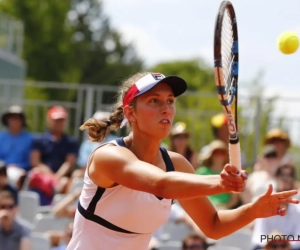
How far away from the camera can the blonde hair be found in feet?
16.5

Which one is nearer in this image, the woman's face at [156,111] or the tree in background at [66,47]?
the woman's face at [156,111]

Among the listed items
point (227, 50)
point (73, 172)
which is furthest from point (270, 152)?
point (227, 50)

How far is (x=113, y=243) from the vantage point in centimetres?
485

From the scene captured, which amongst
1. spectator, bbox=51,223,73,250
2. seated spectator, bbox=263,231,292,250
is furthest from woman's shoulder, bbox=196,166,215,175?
seated spectator, bbox=263,231,292,250

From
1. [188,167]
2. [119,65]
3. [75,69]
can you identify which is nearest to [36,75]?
[75,69]

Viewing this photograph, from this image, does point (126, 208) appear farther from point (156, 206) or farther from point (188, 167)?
point (188, 167)

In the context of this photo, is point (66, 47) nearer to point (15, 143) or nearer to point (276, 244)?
point (15, 143)

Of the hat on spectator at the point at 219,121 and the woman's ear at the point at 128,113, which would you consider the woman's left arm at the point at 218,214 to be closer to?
the woman's ear at the point at 128,113

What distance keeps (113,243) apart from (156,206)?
324mm

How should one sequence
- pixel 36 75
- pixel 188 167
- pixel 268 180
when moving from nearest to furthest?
1. pixel 188 167
2. pixel 268 180
3. pixel 36 75

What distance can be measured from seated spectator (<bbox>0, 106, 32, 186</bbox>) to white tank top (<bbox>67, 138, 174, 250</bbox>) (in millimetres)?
6450

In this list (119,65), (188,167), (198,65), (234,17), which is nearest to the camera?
(234,17)

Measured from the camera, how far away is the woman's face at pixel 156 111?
15.4 feet

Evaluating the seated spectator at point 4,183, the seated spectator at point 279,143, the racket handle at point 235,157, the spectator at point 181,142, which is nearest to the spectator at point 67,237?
the seated spectator at point 4,183
